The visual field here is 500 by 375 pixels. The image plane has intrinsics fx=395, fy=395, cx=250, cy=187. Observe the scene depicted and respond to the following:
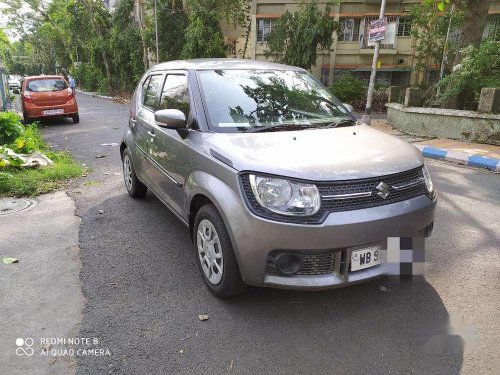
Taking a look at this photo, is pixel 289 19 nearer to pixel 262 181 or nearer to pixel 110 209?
pixel 110 209

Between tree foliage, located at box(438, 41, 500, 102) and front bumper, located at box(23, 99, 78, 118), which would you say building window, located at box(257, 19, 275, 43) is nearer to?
front bumper, located at box(23, 99, 78, 118)

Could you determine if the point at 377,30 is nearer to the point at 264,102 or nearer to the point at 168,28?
the point at 264,102

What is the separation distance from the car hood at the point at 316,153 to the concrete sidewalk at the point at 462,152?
16.0ft

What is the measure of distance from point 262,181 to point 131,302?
1.42 m

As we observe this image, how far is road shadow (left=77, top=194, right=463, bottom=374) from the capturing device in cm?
237

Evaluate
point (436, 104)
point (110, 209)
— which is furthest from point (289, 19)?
point (110, 209)

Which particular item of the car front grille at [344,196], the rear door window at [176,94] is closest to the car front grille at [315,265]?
the car front grille at [344,196]

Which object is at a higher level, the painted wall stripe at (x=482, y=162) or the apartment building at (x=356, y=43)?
the apartment building at (x=356, y=43)

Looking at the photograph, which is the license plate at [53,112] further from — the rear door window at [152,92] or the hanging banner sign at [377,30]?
the hanging banner sign at [377,30]

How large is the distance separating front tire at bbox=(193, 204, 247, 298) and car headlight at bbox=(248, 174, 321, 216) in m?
0.43

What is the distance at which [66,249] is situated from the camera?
3881 millimetres

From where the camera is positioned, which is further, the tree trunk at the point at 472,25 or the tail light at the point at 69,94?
the tail light at the point at 69,94

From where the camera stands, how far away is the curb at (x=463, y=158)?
6.90 meters

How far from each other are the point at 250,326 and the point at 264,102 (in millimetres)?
1857
